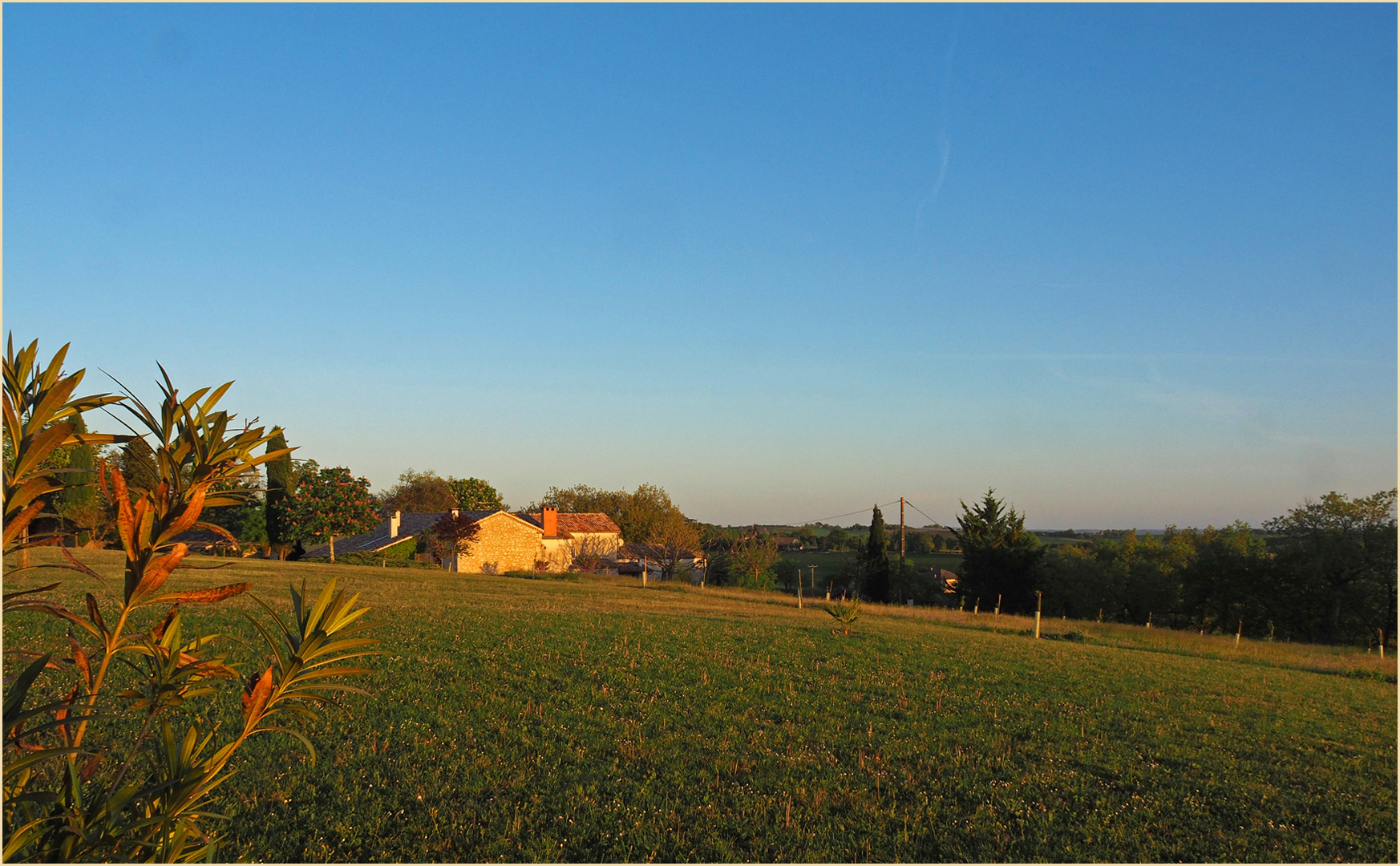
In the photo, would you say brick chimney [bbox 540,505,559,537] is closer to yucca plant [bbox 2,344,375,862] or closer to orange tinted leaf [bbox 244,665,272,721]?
yucca plant [bbox 2,344,375,862]

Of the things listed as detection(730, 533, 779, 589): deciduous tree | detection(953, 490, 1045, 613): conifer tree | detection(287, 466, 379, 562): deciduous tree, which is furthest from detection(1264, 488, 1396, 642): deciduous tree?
detection(287, 466, 379, 562): deciduous tree

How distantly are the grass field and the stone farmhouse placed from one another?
40682 millimetres

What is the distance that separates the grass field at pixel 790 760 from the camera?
6719 millimetres

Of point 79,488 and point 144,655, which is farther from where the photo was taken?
point 79,488

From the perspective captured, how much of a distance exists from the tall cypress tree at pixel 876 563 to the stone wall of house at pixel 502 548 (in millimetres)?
30417

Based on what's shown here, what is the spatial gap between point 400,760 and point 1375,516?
76106 millimetres

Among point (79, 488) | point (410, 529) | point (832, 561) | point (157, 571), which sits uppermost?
point (79, 488)

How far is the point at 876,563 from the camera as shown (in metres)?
68.2

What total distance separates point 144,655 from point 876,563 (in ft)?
225

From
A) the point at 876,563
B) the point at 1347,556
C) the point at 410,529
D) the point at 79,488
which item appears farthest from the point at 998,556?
the point at 79,488

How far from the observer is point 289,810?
6.66m

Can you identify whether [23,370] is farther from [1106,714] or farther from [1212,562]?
[1212,562]

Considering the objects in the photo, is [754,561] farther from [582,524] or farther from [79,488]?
[79,488]

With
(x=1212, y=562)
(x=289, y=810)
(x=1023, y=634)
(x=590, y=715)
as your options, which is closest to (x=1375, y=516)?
(x=1212, y=562)
